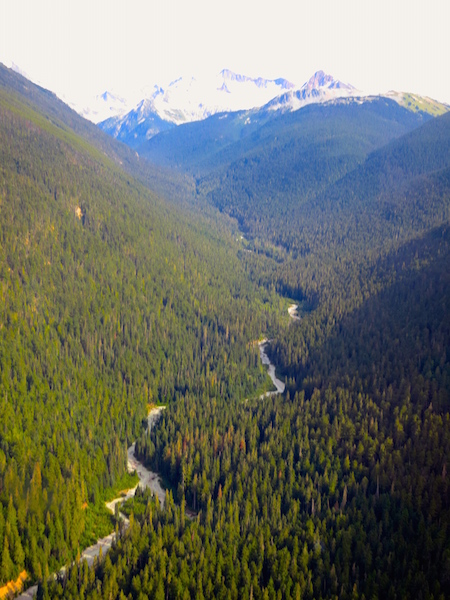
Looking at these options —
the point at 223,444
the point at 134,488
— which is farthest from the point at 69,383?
the point at 223,444

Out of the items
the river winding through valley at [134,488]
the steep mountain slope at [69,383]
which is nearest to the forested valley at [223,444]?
the steep mountain slope at [69,383]

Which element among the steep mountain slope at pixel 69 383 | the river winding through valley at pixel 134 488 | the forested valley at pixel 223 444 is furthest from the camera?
the steep mountain slope at pixel 69 383

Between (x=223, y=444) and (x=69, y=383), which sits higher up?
(x=223, y=444)

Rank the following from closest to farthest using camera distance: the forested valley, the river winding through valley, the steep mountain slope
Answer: the forested valley, the river winding through valley, the steep mountain slope

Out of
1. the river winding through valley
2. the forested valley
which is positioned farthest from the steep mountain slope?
the river winding through valley

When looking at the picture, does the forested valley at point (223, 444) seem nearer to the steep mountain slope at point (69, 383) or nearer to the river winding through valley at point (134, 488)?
the steep mountain slope at point (69, 383)

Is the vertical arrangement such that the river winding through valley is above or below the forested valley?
below

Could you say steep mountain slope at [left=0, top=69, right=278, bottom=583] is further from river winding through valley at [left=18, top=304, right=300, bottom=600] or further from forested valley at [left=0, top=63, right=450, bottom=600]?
river winding through valley at [left=18, top=304, right=300, bottom=600]

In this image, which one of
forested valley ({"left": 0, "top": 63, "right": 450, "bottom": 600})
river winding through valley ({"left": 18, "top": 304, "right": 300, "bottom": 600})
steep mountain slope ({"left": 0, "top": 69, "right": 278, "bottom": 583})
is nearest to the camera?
forested valley ({"left": 0, "top": 63, "right": 450, "bottom": 600})

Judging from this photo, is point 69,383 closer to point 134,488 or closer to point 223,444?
point 134,488

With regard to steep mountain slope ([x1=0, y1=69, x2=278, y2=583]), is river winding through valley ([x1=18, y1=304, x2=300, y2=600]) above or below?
below

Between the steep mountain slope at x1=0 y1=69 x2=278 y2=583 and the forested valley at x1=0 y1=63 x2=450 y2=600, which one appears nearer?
the forested valley at x1=0 y1=63 x2=450 y2=600

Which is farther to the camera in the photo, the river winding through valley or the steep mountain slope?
the steep mountain slope

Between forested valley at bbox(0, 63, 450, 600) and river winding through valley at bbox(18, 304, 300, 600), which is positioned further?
river winding through valley at bbox(18, 304, 300, 600)
